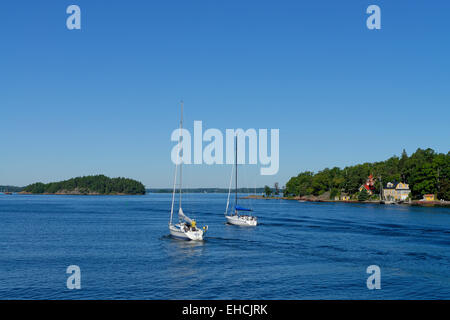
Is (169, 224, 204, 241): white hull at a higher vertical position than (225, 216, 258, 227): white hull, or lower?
higher

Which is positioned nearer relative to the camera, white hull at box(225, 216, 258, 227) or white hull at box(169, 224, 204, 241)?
white hull at box(169, 224, 204, 241)

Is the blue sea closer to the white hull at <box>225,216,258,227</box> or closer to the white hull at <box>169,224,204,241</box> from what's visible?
the white hull at <box>169,224,204,241</box>

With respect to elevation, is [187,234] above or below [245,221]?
above

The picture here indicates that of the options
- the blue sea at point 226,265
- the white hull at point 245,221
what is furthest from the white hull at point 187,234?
the white hull at point 245,221

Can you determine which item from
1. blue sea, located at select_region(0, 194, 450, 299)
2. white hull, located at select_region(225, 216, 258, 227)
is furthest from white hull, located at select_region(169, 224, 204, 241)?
white hull, located at select_region(225, 216, 258, 227)

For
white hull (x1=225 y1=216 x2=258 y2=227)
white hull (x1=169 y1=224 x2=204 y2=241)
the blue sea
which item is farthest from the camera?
white hull (x1=225 y1=216 x2=258 y2=227)

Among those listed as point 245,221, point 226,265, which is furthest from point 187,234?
point 245,221

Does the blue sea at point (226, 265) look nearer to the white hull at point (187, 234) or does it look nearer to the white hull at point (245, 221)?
the white hull at point (187, 234)

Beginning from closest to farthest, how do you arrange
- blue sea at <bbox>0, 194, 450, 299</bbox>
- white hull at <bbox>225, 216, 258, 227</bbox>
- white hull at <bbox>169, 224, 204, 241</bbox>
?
1. blue sea at <bbox>0, 194, 450, 299</bbox>
2. white hull at <bbox>169, 224, 204, 241</bbox>
3. white hull at <bbox>225, 216, 258, 227</bbox>

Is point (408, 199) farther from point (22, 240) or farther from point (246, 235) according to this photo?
point (22, 240)

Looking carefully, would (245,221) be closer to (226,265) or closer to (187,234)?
(187,234)
